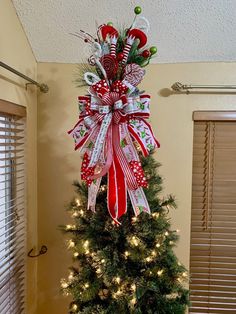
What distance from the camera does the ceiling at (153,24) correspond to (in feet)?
5.14

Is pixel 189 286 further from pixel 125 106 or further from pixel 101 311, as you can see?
pixel 125 106

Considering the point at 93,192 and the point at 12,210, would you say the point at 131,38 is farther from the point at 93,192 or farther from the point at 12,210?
the point at 12,210

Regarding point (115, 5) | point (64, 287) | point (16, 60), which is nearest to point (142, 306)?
point (64, 287)

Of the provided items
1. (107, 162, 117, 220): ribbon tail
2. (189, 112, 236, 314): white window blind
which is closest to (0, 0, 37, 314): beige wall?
(107, 162, 117, 220): ribbon tail

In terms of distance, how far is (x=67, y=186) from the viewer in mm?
1956

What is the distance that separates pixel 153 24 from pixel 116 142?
0.90 metres

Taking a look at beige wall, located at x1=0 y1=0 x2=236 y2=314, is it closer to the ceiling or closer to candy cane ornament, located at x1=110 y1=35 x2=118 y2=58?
the ceiling

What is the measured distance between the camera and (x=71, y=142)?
6.31 feet

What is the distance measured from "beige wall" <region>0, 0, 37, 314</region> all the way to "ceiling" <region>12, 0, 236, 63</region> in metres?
0.10

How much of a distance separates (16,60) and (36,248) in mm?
1294

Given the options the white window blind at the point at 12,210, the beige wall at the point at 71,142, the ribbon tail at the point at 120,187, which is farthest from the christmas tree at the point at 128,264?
the beige wall at the point at 71,142

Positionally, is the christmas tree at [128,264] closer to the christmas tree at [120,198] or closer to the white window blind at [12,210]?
the christmas tree at [120,198]

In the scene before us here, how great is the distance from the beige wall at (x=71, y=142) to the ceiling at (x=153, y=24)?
0.09 meters

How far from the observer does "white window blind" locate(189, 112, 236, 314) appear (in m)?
1.94
